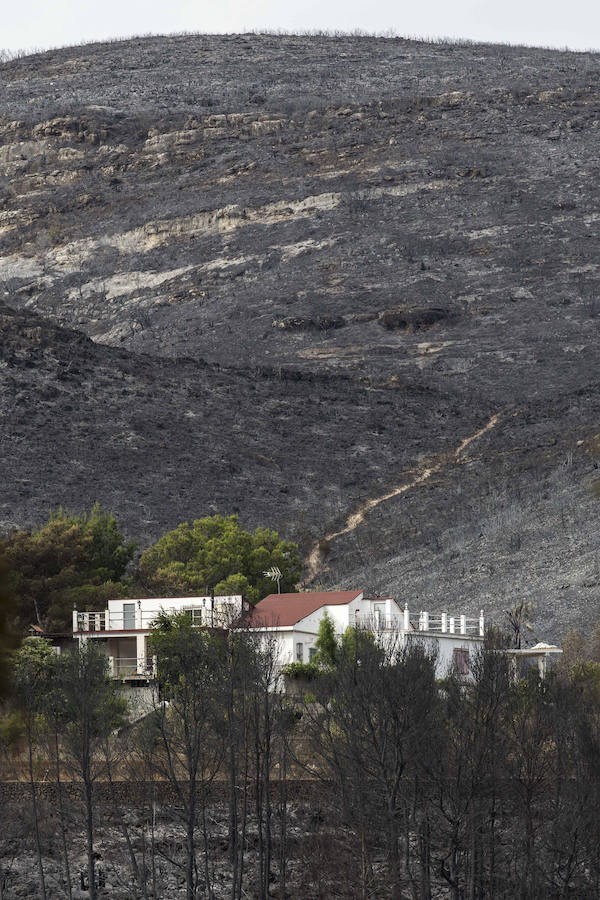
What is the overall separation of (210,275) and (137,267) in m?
12.7

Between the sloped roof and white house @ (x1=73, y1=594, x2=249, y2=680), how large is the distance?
2.26ft

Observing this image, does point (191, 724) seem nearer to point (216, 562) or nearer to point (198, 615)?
point (198, 615)

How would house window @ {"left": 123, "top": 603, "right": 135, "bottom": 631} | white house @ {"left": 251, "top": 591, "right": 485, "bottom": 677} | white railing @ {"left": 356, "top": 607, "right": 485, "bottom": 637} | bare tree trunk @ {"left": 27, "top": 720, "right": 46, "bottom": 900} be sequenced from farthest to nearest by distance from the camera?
house window @ {"left": 123, "top": 603, "right": 135, "bottom": 631}, white railing @ {"left": 356, "top": 607, "right": 485, "bottom": 637}, white house @ {"left": 251, "top": 591, "right": 485, "bottom": 677}, bare tree trunk @ {"left": 27, "top": 720, "right": 46, "bottom": 900}

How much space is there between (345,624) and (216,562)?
1429cm

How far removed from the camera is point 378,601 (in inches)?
1903

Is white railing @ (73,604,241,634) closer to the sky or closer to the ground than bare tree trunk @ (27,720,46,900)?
closer to the sky

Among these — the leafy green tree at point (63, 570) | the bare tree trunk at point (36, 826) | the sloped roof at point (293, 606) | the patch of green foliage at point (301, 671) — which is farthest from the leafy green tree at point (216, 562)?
the bare tree trunk at point (36, 826)

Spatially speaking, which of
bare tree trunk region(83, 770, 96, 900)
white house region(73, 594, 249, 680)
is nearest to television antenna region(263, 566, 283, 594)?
white house region(73, 594, 249, 680)

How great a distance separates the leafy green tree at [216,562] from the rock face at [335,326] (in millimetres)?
6521

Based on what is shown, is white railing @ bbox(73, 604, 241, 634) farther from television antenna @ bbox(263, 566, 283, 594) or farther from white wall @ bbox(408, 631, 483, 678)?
television antenna @ bbox(263, 566, 283, 594)

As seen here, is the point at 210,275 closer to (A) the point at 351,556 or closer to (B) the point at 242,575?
(A) the point at 351,556

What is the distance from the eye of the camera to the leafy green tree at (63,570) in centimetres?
4938

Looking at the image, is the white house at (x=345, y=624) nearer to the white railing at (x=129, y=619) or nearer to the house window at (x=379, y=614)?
the house window at (x=379, y=614)

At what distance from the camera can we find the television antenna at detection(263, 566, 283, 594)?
57.9 meters
